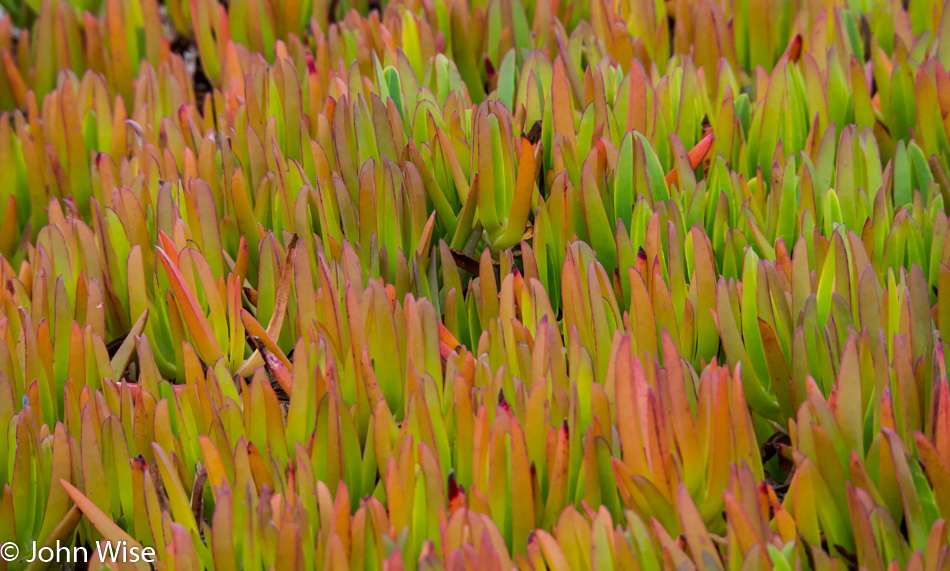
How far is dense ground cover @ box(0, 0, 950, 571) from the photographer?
103 centimetres

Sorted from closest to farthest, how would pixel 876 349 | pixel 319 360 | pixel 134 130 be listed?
pixel 876 349, pixel 319 360, pixel 134 130

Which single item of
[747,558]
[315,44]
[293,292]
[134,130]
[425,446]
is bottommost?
[747,558]

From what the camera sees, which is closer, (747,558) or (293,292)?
(747,558)

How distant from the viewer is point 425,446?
39.9 inches

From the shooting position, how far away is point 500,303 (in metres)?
1.30

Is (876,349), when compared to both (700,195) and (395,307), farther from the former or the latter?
(395,307)

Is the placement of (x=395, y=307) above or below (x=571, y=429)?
above

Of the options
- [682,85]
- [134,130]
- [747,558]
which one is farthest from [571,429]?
[134,130]

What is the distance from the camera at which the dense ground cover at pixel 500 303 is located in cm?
103

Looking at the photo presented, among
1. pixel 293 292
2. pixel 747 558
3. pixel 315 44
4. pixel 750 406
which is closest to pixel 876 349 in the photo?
pixel 750 406

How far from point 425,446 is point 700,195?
0.73 m

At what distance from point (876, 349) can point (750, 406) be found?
0.22 m

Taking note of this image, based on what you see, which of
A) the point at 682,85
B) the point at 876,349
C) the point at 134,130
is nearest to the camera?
the point at 876,349

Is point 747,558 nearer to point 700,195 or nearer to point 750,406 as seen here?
point 750,406
